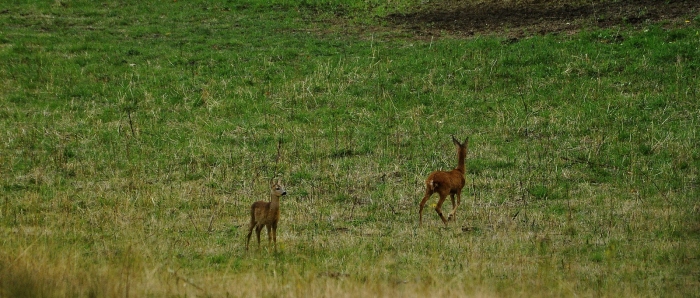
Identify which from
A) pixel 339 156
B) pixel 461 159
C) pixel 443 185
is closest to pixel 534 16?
pixel 339 156

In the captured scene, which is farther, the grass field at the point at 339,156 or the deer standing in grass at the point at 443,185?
the deer standing in grass at the point at 443,185

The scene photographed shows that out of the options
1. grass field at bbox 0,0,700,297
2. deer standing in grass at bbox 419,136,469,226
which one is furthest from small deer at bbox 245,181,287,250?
deer standing in grass at bbox 419,136,469,226

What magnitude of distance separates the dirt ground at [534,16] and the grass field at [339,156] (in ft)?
2.38

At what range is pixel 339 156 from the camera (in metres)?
14.3

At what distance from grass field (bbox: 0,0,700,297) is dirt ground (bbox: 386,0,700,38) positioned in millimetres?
725

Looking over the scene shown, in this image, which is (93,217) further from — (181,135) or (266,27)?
(266,27)

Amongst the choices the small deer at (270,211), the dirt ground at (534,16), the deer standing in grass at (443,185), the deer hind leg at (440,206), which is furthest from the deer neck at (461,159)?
the dirt ground at (534,16)

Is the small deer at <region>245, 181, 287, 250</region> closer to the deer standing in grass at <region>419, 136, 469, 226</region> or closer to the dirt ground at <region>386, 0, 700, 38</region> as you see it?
the deer standing in grass at <region>419, 136, 469, 226</region>

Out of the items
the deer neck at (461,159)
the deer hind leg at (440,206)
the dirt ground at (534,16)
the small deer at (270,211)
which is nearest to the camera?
the small deer at (270,211)

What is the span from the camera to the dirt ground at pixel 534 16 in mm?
19703

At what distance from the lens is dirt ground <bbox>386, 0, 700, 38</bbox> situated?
19.7 meters

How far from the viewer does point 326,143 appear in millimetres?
14906

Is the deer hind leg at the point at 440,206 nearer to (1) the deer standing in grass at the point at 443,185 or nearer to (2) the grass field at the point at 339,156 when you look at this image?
(1) the deer standing in grass at the point at 443,185

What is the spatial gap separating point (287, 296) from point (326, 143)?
8.13 meters
